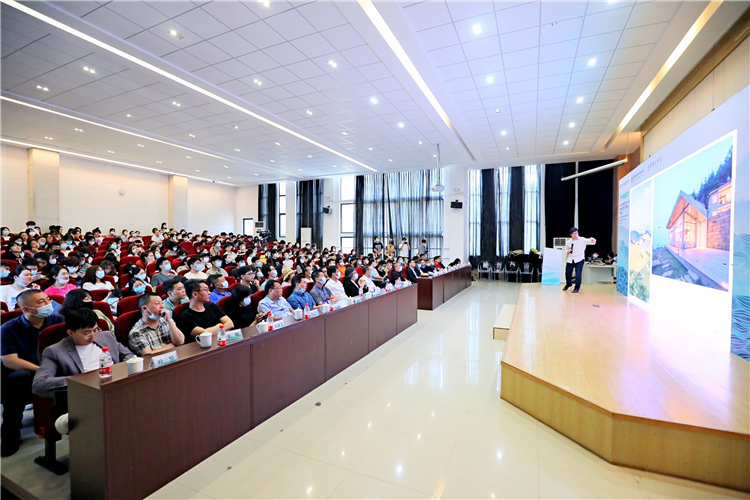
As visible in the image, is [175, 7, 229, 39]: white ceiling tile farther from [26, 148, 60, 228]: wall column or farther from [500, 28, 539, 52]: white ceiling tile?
[26, 148, 60, 228]: wall column

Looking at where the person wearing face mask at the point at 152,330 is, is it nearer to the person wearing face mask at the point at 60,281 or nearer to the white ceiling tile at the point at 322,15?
the person wearing face mask at the point at 60,281

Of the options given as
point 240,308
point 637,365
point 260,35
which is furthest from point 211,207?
point 637,365

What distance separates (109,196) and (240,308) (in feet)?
41.8

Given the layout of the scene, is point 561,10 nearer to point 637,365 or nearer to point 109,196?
point 637,365

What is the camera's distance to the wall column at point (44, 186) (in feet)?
33.1

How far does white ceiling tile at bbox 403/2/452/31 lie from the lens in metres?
3.83

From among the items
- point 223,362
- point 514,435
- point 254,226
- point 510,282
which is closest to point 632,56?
point 514,435

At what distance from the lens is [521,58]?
4.83 m

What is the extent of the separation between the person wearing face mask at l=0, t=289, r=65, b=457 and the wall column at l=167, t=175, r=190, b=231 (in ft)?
43.7

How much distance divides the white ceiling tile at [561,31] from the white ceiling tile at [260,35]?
11.3ft

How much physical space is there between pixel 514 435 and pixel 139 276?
480 cm

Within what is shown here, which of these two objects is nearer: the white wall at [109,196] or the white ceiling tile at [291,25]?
the white ceiling tile at [291,25]

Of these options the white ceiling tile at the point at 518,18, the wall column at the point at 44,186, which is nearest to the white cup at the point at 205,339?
the white ceiling tile at the point at 518,18

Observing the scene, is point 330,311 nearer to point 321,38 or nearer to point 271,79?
point 321,38
